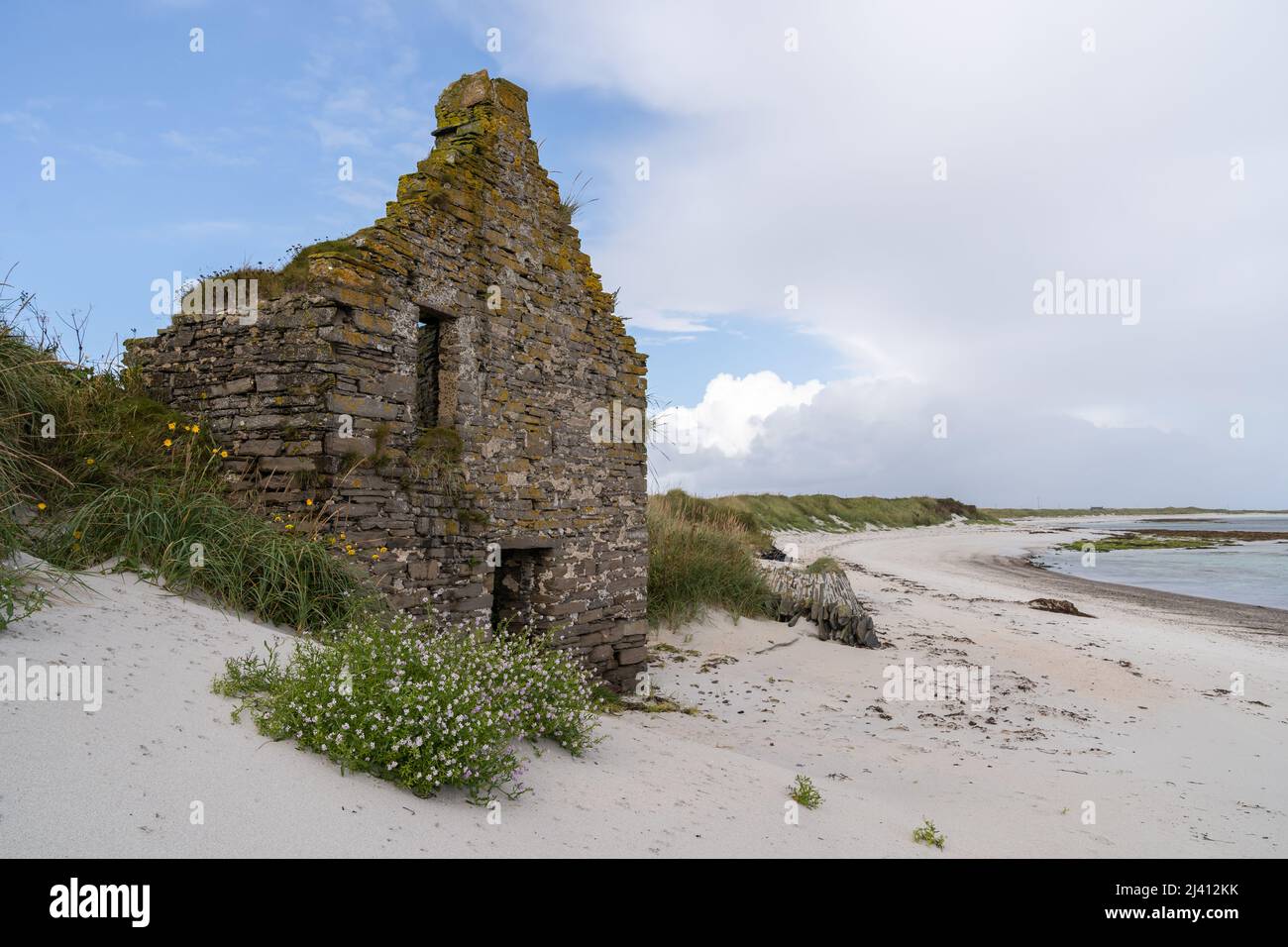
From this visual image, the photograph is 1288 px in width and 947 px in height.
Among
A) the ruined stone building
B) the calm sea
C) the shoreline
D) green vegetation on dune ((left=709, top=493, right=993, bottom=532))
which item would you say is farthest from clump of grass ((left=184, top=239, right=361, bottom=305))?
the calm sea

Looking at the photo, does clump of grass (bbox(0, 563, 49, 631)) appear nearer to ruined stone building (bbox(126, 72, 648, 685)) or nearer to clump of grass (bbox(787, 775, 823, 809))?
ruined stone building (bbox(126, 72, 648, 685))

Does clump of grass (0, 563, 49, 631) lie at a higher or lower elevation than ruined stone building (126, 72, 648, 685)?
lower

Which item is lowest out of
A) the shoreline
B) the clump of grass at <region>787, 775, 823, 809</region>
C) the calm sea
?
the calm sea

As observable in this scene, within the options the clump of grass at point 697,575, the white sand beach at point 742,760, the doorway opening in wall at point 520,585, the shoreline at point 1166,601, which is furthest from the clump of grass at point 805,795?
the shoreline at point 1166,601

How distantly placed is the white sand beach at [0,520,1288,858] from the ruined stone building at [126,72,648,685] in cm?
176

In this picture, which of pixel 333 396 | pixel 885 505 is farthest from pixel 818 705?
pixel 885 505

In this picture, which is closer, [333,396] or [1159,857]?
[1159,857]

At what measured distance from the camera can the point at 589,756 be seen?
5812mm

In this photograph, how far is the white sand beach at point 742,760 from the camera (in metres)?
3.21

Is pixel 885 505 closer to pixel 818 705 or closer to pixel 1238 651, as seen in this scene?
pixel 1238 651

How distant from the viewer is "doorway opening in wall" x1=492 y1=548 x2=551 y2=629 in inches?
356

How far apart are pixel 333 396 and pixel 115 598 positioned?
2.37 metres

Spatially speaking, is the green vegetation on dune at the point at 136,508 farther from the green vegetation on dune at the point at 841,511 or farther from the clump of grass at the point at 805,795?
the green vegetation on dune at the point at 841,511
